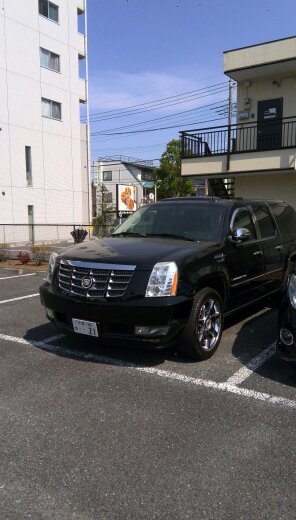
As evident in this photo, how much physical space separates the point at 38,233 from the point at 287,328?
14146 millimetres

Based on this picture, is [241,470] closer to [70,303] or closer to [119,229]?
[70,303]

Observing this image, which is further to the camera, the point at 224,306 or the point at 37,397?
the point at 224,306

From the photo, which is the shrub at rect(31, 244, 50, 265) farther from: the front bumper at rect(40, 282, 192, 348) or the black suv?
the front bumper at rect(40, 282, 192, 348)

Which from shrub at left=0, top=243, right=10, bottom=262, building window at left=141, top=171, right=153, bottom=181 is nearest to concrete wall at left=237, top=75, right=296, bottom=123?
shrub at left=0, top=243, right=10, bottom=262

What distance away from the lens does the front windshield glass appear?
16.7 feet

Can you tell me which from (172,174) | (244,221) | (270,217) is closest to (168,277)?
(244,221)

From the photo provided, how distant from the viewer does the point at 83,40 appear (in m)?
26.0

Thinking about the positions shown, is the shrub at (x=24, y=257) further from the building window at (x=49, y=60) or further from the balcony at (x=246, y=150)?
the building window at (x=49, y=60)

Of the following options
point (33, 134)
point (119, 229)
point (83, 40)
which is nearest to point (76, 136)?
point (33, 134)

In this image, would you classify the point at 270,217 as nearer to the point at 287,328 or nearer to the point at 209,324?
the point at 209,324

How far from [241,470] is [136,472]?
0.65 meters

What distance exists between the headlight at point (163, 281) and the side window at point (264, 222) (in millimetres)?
2193

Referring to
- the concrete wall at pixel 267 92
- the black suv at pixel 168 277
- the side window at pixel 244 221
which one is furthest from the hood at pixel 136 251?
the concrete wall at pixel 267 92

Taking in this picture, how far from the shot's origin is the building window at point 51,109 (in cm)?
2373
